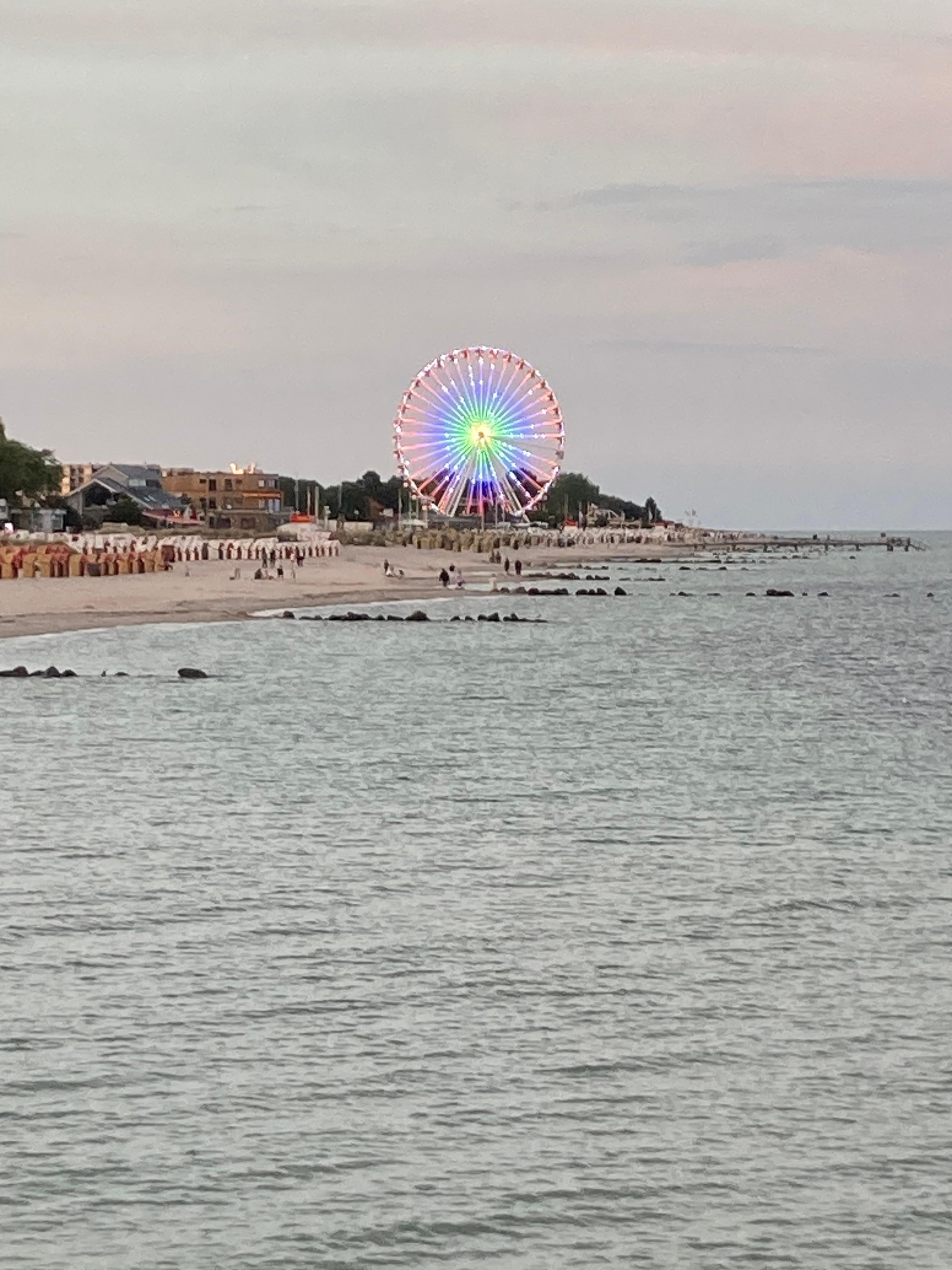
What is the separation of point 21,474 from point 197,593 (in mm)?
81984

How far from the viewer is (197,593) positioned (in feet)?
315

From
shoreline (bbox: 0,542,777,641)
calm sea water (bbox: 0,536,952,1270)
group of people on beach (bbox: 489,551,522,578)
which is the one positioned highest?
group of people on beach (bbox: 489,551,522,578)

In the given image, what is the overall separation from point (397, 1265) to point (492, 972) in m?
7.25

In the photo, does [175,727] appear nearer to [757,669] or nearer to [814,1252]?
[757,669]

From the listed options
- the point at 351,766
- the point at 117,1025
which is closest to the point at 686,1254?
the point at 117,1025

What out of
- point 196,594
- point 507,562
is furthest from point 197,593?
point 507,562

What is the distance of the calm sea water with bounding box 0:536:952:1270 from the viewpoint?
13.4 metres

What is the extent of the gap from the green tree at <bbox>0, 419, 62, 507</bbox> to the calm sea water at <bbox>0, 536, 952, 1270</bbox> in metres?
135

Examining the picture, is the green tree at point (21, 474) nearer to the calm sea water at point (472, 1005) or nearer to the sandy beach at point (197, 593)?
the sandy beach at point (197, 593)

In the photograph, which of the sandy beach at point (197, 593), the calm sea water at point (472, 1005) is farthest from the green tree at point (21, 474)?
the calm sea water at point (472, 1005)

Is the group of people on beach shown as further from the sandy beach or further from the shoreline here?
the sandy beach


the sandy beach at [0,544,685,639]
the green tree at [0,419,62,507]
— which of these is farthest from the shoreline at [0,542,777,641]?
the green tree at [0,419,62,507]

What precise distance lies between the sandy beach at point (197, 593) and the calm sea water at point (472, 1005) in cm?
3676

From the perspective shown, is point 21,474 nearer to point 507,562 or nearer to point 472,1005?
point 507,562
